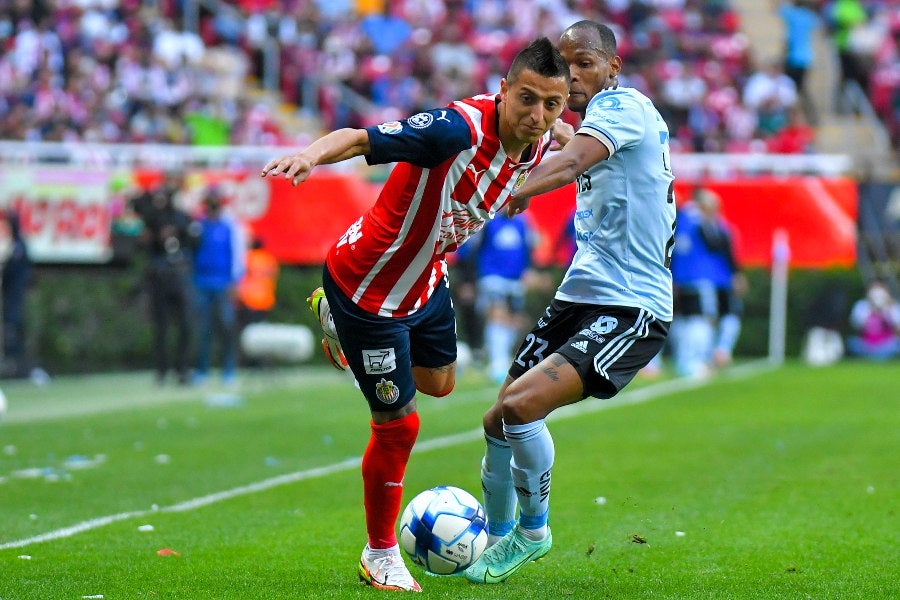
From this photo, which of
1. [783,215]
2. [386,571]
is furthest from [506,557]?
[783,215]

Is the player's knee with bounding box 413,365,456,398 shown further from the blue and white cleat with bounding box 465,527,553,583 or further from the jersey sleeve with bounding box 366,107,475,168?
the jersey sleeve with bounding box 366,107,475,168

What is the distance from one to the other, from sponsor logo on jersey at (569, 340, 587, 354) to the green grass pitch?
3.44 ft

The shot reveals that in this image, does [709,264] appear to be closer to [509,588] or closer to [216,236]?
[216,236]

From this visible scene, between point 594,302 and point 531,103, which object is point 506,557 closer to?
point 594,302

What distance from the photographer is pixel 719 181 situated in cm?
2344

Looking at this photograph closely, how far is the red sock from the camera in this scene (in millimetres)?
6609

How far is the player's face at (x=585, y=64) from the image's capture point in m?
6.60

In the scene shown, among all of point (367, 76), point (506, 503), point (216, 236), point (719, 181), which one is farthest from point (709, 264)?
point (506, 503)

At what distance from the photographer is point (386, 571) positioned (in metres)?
6.49

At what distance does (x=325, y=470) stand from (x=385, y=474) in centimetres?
408

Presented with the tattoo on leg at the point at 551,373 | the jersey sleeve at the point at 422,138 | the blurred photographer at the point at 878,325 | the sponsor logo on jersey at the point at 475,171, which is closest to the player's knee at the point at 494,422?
the tattoo on leg at the point at 551,373

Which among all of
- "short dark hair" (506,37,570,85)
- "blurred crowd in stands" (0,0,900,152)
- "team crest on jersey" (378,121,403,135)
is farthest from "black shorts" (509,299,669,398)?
"blurred crowd in stands" (0,0,900,152)

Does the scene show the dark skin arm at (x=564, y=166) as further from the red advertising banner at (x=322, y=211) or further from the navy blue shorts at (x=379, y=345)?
the red advertising banner at (x=322, y=211)

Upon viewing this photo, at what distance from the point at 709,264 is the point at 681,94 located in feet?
24.4
